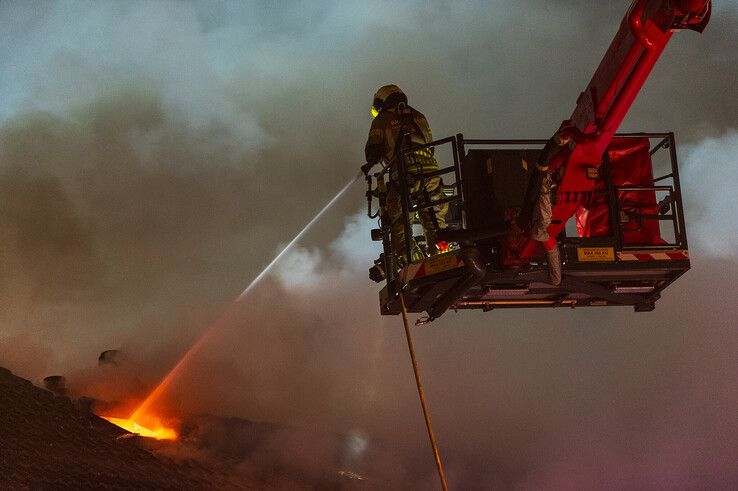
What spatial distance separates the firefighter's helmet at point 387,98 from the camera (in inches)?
345

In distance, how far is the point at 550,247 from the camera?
6879 millimetres

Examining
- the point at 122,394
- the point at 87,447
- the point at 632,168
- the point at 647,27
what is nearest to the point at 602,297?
the point at 632,168

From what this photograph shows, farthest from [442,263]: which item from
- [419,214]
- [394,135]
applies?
[394,135]

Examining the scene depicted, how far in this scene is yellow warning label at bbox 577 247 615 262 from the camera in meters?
7.63

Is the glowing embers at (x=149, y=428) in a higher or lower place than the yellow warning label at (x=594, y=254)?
lower

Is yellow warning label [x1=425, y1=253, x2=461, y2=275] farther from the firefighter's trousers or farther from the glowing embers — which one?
the glowing embers

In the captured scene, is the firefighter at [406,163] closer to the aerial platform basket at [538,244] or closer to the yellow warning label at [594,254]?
the aerial platform basket at [538,244]

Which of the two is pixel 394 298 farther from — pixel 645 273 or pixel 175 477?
pixel 175 477

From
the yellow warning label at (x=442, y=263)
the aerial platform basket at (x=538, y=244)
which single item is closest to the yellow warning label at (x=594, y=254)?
the aerial platform basket at (x=538, y=244)

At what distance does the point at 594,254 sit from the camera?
765 cm

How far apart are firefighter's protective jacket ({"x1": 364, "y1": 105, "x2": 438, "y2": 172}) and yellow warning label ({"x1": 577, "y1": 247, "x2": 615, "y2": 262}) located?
1616 millimetres

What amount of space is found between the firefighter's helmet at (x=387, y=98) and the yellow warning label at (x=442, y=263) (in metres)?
1.80

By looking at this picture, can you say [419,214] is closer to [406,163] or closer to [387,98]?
[406,163]

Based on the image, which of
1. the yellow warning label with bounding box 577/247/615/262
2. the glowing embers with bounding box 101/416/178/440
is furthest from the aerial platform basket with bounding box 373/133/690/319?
the glowing embers with bounding box 101/416/178/440
